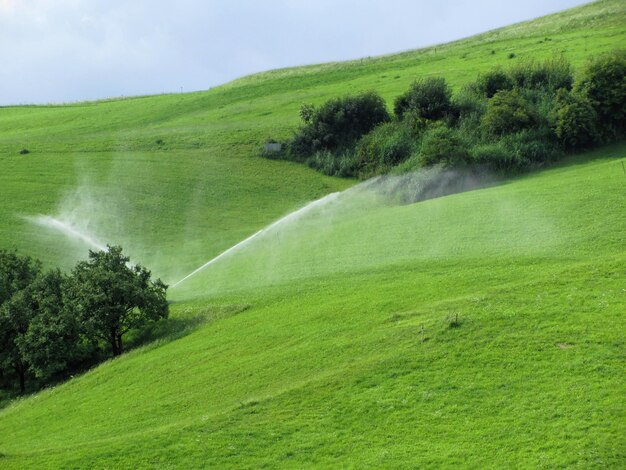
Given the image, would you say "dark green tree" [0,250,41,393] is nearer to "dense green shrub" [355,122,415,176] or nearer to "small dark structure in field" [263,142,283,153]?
"dense green shrub" [355,122,415,176]

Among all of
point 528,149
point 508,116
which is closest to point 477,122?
point 508,116

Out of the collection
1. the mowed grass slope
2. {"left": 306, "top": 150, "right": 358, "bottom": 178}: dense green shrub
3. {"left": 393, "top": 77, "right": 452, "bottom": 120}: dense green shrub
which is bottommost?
the mowed grass slope

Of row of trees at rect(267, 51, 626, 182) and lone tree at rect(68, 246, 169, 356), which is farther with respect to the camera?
row of trees at rect(267, 51, 626, 182)

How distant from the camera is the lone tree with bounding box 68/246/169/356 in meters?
50.5

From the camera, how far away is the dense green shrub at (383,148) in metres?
90.3

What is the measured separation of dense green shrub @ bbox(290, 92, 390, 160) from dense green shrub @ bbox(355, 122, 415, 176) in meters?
2.83

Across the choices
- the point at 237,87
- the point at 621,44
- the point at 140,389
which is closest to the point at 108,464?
the point at 140,389

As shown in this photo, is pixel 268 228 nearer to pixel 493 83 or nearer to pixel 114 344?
pixel 114 344

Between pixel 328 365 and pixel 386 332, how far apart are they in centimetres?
392

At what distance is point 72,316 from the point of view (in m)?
50.1

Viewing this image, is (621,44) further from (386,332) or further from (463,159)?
(386,332)

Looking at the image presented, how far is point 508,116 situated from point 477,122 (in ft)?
19.3

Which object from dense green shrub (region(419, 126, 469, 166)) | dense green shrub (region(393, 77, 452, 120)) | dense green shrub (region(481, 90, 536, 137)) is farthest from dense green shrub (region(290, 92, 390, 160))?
dense green shrub (region(419, 126, 469, 166))

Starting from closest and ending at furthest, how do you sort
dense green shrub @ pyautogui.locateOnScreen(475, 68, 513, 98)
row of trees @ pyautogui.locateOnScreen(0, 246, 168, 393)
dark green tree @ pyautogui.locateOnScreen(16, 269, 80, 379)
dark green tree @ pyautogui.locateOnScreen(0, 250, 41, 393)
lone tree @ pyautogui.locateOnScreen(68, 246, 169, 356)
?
dark green tree @ pyautogui.locateOnScreen(16, 269, 80, 379), row of trees @ pyautogui.locateOnScreen(0, 246, 168, 393), lone tree @ pyautogui.locateOnScreen(68, 246, 169, 356), dark green tree @ pyautogui.locateOnScreen(0, 250, 41, 393), dense green shrub @ pyautogui.locateOnScreen(475, 68, 513, 98)
